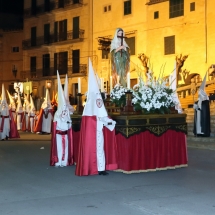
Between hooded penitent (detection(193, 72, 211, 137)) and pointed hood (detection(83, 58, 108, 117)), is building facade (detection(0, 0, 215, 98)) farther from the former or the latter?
pointed hood (detection(83, 58, 108, 117))

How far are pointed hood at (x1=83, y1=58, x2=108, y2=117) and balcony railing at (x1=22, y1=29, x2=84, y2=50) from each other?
1140 inches

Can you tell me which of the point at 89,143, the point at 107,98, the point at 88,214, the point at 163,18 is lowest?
the point at 88,214

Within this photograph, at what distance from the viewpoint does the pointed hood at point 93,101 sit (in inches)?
364

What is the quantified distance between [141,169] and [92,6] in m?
29.1

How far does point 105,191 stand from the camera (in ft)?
24.7

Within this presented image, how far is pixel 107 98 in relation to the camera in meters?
10.9

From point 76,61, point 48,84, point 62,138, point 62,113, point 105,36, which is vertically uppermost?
point 105,36

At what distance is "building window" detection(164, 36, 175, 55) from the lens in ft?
101

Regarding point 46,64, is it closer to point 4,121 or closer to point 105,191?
point 4,121

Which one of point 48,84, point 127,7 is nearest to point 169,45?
point 127,7

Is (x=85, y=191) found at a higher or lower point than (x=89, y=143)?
lower

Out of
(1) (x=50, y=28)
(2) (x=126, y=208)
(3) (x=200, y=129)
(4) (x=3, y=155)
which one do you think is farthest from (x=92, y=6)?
(2) (x=126, y=208)

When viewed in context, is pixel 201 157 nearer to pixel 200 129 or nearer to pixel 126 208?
pixel 200 129

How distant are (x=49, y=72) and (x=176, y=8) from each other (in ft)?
50.6
